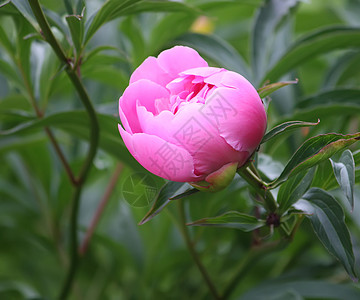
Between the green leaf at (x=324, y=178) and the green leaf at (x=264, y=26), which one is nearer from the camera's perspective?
the green leaf at (x=324, y=178)

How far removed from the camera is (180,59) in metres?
0.38

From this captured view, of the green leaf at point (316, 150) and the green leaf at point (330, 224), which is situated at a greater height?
the green leaf at point (316, 150)

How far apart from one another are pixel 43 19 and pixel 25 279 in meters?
0.55

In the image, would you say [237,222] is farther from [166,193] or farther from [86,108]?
[86,108]

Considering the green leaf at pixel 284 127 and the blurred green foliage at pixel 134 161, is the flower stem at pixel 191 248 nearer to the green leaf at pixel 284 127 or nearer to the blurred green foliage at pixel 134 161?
the blurred green foliage at pixel 134 161

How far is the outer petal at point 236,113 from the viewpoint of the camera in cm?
33

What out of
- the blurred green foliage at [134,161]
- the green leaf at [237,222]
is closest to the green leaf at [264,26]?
the blurred green foliage at [134,161]

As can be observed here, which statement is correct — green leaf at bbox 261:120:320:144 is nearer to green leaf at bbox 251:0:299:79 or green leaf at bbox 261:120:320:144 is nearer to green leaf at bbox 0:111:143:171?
green leaf at bbox 0:111:143:171

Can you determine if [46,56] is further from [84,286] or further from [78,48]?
[84,286]

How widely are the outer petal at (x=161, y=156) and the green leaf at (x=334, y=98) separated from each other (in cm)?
27

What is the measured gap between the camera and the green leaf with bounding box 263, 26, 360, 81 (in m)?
0.58

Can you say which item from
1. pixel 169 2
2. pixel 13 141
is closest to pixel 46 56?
pixel 13 141

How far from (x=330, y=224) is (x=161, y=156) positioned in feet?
0.48

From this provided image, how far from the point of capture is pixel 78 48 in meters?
0.42
